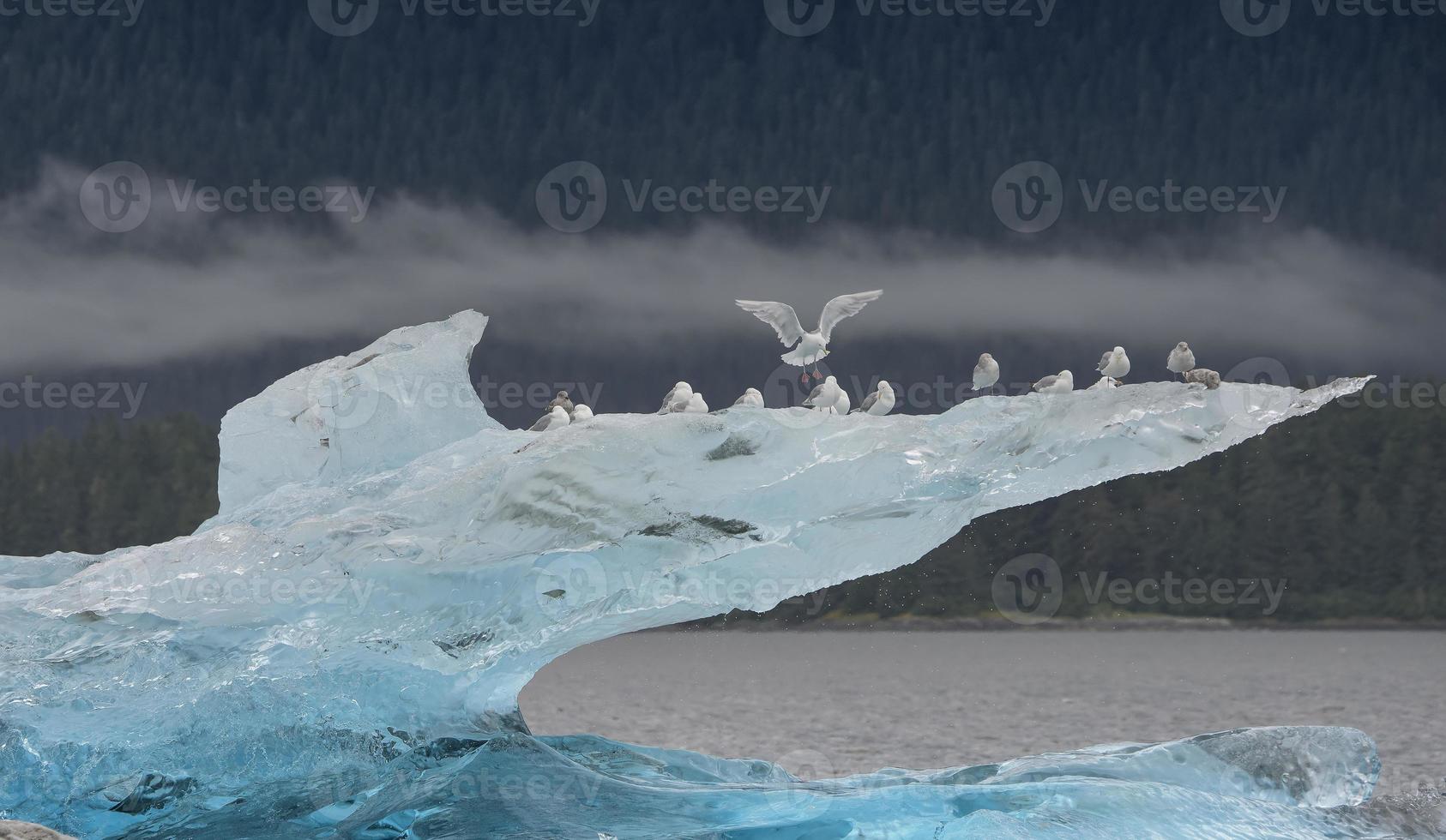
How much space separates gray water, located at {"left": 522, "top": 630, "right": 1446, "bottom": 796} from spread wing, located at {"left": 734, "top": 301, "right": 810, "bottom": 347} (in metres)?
5.06

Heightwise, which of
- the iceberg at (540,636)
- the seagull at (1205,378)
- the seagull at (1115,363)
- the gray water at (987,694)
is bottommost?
the gray water at (987,694)

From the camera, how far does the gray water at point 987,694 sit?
19.2 metres

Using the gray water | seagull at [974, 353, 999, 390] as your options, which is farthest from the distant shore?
seagull at [974, 353, 999, 390]

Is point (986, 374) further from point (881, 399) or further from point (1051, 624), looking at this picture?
point (1051, 624)

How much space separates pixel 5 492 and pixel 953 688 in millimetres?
30924

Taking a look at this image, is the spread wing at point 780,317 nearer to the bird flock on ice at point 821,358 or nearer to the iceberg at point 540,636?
the bird flock on ice at point 821,358

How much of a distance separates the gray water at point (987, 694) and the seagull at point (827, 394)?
4247 millimetres

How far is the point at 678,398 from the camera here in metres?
11.8

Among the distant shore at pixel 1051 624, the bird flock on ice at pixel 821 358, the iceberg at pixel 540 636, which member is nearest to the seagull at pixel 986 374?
the bird flock on ice at pixel 821 358

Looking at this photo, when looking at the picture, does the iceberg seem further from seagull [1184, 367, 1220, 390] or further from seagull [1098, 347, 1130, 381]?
seagull [1098, 347, 1130, 381]

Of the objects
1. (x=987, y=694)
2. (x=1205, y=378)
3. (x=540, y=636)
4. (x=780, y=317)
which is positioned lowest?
(x=987, y=694)

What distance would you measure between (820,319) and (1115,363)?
11.2ft

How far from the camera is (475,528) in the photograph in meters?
8.68

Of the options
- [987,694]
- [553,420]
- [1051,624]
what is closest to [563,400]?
[553,420]
